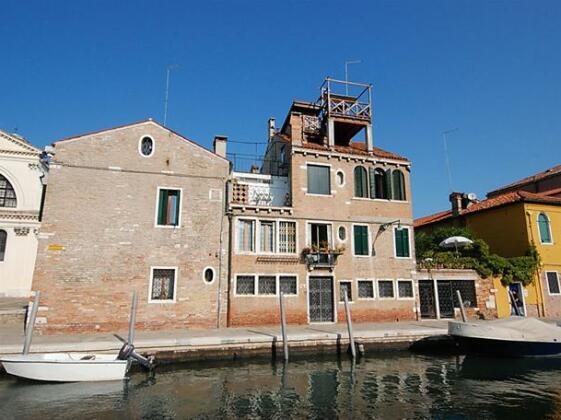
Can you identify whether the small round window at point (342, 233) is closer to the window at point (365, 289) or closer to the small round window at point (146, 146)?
the window at point (365, 289)

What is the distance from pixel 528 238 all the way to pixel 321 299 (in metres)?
13.0

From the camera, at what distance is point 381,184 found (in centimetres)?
1998

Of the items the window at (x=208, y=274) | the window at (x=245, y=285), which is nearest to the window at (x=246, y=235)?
the window at (x=245, y=285)

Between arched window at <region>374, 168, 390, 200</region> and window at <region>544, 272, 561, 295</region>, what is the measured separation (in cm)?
1079

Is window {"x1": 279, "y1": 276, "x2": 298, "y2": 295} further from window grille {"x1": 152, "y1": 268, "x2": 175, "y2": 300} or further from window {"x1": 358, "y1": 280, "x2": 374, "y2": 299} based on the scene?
window grille {"x1": 152, "y1": 268, "x2": 175, "y2": 300}

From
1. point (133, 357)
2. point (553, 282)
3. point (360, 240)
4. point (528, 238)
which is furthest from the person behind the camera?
point (553, 282)

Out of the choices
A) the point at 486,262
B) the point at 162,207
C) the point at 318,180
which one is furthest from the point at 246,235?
the point at 486,262

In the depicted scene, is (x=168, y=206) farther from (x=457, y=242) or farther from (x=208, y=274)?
(x=457, y=242)

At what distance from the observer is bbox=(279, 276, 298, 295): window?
56.9 feet

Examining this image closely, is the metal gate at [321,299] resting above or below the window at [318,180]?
below

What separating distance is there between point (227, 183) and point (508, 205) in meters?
17.1

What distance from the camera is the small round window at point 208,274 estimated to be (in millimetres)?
16391

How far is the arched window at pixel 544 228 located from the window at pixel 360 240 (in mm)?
11197

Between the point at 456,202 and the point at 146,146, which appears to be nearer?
the point at 146,146
